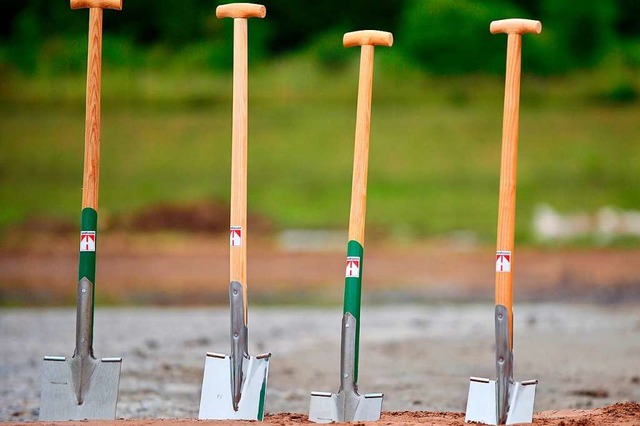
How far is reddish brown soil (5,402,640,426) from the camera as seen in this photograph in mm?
7281

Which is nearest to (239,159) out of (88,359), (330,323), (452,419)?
(88,359)

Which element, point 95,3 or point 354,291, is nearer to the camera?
point 354,291

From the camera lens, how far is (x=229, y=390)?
25.1 ft

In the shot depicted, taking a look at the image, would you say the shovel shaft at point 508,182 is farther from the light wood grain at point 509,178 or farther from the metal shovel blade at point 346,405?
the metal shovel blade at point 346,405

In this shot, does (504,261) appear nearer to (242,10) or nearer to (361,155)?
(361,155)

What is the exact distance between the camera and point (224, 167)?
25375 mm

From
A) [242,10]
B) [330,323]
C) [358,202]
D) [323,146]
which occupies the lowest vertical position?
[330,323]

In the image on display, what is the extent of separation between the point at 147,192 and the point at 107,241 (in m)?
2.06

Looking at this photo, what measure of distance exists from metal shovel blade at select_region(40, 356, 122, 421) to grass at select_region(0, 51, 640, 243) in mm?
15768

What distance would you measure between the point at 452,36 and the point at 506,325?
1918 centimetres

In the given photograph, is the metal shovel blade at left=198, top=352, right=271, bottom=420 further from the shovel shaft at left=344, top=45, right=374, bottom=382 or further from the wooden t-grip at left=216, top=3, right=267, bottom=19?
the wooden t-grip at left=216, top=3, right=267, bottom=19

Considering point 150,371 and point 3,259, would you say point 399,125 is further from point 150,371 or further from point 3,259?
point 150,371

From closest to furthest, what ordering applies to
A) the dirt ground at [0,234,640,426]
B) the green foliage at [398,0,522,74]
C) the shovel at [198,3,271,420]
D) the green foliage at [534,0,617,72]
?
the shovel at [198,3,271,420]
the dirt ground at [0,234,640,426]
the green foliage at [398,0,522,74]
the green foliage at [534,0,617,72]

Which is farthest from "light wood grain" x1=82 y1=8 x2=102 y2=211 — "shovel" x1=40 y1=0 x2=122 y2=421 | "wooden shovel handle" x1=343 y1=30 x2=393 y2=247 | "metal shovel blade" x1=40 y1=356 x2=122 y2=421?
"wooden shovel handle" x1=343 y1=30 x2=393 y2=247
